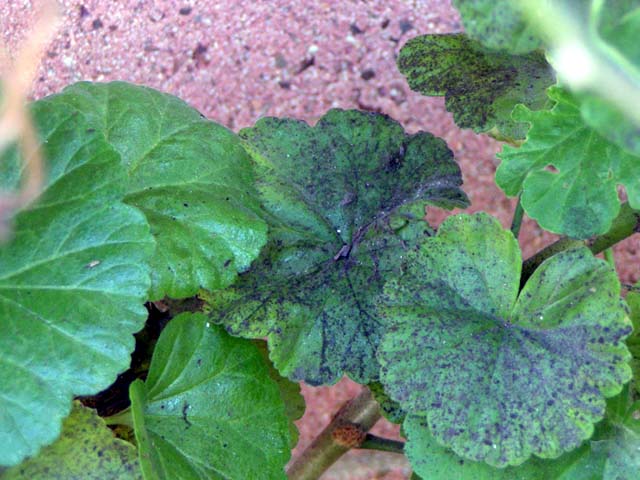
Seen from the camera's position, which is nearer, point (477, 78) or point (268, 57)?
point (477, 78)

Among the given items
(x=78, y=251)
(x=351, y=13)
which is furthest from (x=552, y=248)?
(x=351, y=13)

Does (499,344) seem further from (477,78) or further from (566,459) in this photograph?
(477,78)

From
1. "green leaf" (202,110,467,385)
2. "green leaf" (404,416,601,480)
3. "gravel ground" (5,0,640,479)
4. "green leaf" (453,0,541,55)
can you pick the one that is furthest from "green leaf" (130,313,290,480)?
"gravel ground" (5,0,640,479)

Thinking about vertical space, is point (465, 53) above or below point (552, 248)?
above

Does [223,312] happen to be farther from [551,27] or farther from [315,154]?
[551,27]

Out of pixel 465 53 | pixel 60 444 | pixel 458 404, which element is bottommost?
pixel 60 444

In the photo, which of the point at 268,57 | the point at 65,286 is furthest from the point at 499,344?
the point at 268,57
